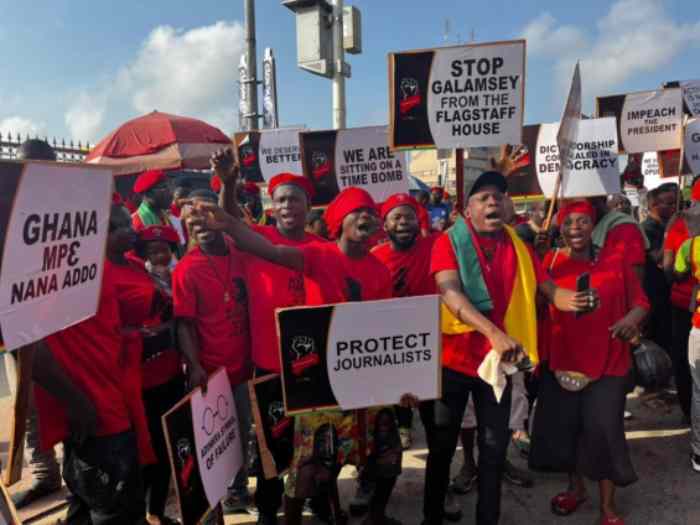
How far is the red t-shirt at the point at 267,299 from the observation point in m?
3.01

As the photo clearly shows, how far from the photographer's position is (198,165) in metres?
7.92

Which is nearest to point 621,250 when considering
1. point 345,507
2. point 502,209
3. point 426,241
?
point 502,209

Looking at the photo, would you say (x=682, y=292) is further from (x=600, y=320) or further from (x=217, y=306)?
(x=217, y=306)

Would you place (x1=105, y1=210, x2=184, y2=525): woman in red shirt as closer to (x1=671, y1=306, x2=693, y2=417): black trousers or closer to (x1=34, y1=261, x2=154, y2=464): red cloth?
(x1=34, y1=261, x2=154, y2=464): red cloth

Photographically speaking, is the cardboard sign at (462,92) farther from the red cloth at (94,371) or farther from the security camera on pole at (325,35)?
the security camera on pole at (325,35)

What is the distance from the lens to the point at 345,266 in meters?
3.00

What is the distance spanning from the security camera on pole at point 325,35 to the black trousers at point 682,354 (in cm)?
766

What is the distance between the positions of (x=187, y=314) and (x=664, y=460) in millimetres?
3566

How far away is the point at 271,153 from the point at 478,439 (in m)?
5.22

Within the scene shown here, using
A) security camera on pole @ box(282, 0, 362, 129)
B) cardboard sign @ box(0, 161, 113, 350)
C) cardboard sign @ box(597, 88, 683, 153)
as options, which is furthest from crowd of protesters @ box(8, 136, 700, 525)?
security camera on pole @ box(282, 0, 362, 129)

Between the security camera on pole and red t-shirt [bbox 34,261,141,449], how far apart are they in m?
8.65

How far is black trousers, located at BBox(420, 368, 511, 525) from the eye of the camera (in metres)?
2.92

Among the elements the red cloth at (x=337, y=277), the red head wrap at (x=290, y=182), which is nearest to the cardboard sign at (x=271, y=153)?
the red head wrap at (x=290, y=182)

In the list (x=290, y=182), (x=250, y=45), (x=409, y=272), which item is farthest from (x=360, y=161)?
(x=250, y=45)
